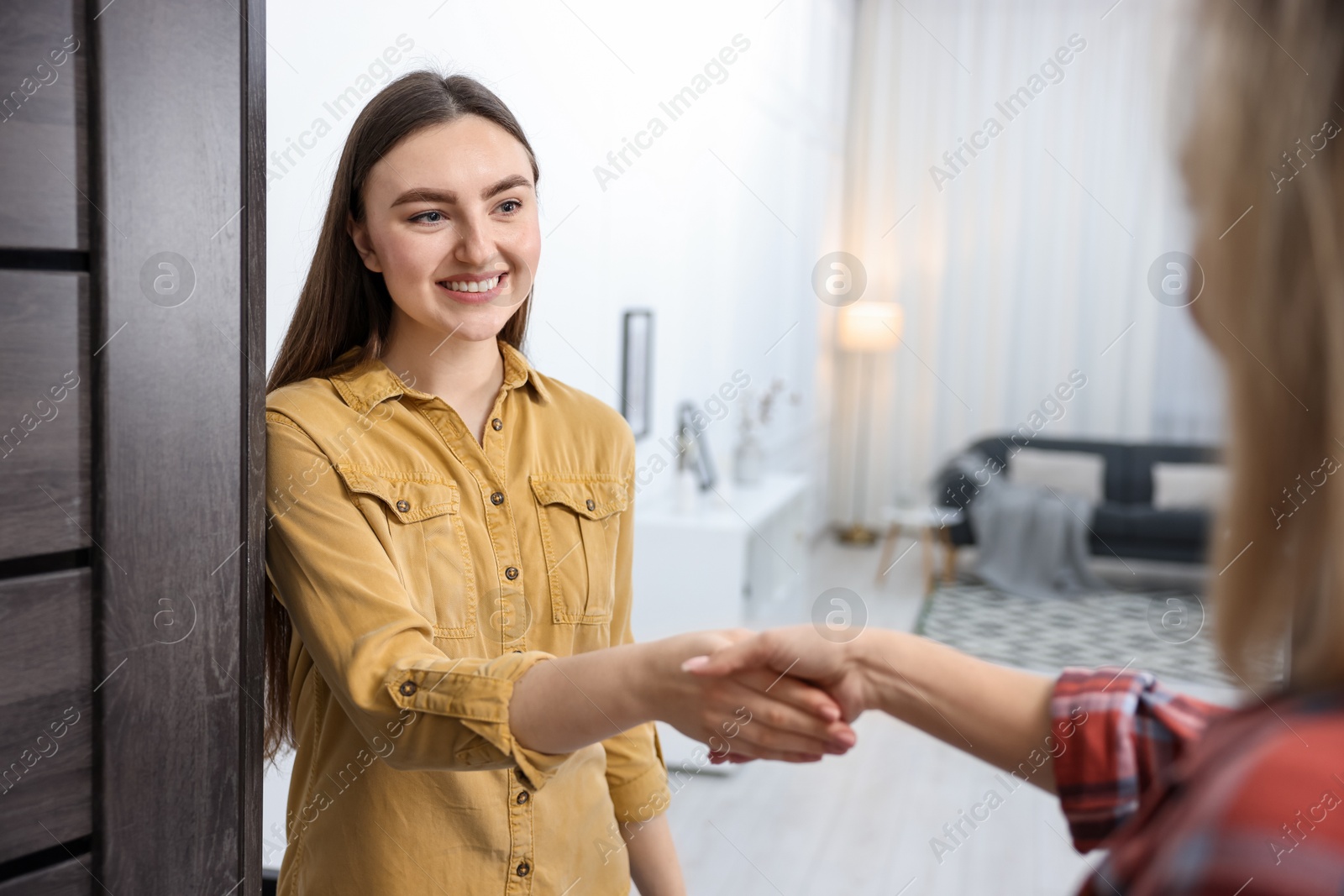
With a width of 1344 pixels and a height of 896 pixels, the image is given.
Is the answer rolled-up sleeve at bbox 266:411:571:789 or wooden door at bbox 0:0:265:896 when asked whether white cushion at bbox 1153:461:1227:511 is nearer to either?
rolled-up sleeve at bbox 266:411:571:789

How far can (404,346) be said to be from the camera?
1.15 meters

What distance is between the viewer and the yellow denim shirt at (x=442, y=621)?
937 millimetres

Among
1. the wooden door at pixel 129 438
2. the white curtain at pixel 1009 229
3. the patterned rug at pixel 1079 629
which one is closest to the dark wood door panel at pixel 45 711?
the wooden door at pixel 129 438

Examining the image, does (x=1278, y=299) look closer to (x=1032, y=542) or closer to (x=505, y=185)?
(x=505, y=185)

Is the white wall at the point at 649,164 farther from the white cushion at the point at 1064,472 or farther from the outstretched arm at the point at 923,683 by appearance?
the white cushion at the point at 1064,472

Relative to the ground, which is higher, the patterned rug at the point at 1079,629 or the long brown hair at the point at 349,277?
the long brown hair at the point at 349,277

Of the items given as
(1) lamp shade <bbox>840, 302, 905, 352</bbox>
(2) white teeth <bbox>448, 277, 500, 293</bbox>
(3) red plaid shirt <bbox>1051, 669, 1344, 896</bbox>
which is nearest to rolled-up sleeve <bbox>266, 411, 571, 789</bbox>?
(2) white teeth <bbox>448, 277, 500, 293</bbox>

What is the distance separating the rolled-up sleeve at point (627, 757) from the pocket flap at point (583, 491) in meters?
0.03

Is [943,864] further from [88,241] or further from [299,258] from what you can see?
[88,241]

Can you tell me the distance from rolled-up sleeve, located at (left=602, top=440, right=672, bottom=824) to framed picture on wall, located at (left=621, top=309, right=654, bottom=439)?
2.36 meters

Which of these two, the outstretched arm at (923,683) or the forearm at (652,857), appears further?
the forearm at (652,857)

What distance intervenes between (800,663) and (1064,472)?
5.39 meters

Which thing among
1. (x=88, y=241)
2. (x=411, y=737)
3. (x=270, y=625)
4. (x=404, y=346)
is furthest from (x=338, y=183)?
(x=411, y=737)

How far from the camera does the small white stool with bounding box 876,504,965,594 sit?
5.68 metres
